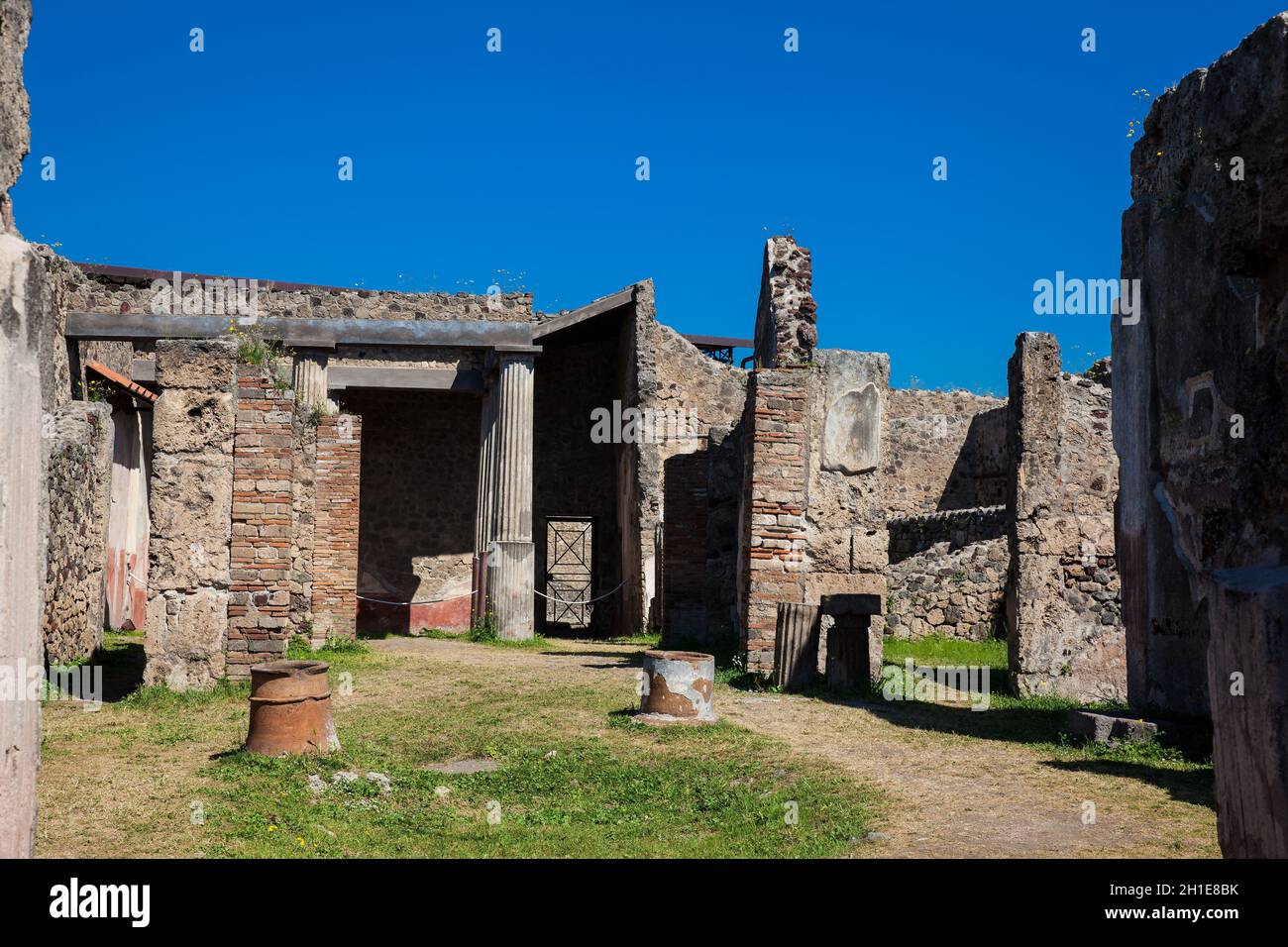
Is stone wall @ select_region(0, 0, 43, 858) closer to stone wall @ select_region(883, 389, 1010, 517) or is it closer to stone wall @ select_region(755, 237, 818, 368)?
stone wall @ select_region(755, 237, 818, 368)

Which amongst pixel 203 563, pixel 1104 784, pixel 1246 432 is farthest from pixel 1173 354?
pixel 203 563

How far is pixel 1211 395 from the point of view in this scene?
6.76m

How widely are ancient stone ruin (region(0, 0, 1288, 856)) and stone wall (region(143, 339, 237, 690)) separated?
0.03 meters

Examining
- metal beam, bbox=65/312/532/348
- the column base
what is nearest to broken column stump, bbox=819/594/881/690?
the column base

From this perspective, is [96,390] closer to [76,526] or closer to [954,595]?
[76,526]

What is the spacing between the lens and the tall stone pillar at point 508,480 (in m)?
16.2

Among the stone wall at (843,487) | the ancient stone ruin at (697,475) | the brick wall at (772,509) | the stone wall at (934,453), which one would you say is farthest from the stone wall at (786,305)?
the stone wall at (934,453)

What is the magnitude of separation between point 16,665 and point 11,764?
0.20 meters

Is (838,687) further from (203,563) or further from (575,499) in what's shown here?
(575,499)

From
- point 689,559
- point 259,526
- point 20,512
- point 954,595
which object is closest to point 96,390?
point 259,526

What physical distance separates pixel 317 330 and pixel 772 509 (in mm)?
8078

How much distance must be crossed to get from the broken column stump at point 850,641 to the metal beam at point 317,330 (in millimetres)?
7338

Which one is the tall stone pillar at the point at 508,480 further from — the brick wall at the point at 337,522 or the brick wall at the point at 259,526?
the brick wall at the point at 259,526

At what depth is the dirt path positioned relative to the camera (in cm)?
471
